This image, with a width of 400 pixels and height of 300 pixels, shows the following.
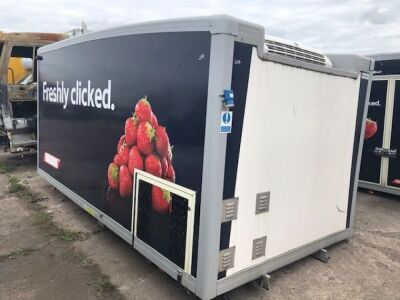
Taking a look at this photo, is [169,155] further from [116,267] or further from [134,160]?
[116,267]

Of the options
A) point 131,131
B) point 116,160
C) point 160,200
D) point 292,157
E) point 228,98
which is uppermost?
point 228,98

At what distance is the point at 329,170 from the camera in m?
4.00

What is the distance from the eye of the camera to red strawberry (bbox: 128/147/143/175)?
3636mm

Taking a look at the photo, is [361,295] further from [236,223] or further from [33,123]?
[33,123]

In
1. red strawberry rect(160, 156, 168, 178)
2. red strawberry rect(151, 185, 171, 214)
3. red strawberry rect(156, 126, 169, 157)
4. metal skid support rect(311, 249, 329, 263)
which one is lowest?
metal skid support rect(311, 249, 329, 263)

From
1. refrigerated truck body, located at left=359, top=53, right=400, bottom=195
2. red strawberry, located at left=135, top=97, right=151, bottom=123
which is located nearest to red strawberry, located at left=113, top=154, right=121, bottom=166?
red strawberry, located at left=135, top=97, right=151, bottom=123

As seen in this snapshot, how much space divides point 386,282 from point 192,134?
2474 mm

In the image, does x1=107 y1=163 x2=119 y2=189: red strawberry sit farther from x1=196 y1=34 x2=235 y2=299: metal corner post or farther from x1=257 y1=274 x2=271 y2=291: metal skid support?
x1=257 y1=274 x2=271 y2=291: metal skid support

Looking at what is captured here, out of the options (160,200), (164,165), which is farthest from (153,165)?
(160,200)

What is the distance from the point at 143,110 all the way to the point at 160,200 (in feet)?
2.78

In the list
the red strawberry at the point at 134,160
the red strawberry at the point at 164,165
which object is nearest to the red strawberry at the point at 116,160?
the red strawberry at the point at 134,160

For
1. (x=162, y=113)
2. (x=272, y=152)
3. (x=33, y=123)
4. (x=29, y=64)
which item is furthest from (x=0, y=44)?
(x=272, y=152)

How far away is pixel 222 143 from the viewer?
281cm

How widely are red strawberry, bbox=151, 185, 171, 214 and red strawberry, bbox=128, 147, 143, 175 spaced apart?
317 mm
